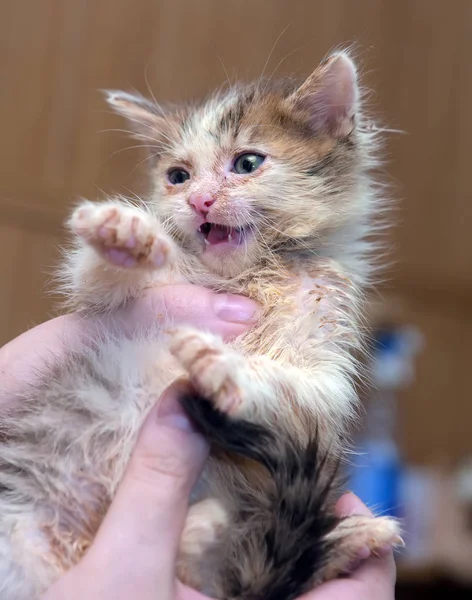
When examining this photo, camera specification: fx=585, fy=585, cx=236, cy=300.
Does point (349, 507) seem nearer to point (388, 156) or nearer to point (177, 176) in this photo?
point (177, 176)

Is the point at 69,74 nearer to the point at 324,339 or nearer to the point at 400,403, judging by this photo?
the point at 324,339

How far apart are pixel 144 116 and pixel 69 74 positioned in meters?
1.35

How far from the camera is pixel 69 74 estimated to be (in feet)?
9.04

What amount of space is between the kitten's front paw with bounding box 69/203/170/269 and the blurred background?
928mm

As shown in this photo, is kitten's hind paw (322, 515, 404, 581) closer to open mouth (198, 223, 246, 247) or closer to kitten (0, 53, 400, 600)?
kitten (0, 53, 400, 600)

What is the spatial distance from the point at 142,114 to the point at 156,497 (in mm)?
1104

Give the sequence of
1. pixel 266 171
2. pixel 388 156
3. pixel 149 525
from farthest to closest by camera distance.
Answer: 1. pixel 388 156
2. pixel 266 171
3. pixel 149 525

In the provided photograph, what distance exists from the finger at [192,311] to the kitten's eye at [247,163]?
304 millimetres

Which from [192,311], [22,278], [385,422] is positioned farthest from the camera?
[385,422]

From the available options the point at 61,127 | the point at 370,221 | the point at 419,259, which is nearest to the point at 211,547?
the point at 370,221

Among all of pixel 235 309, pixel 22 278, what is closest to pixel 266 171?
pixel 235 309

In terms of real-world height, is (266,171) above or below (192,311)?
above

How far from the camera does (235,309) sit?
1245mm

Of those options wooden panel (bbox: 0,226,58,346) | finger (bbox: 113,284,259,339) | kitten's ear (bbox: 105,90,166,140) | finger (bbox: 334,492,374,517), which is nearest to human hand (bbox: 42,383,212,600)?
finger (bbox: 113,284,259,339)
